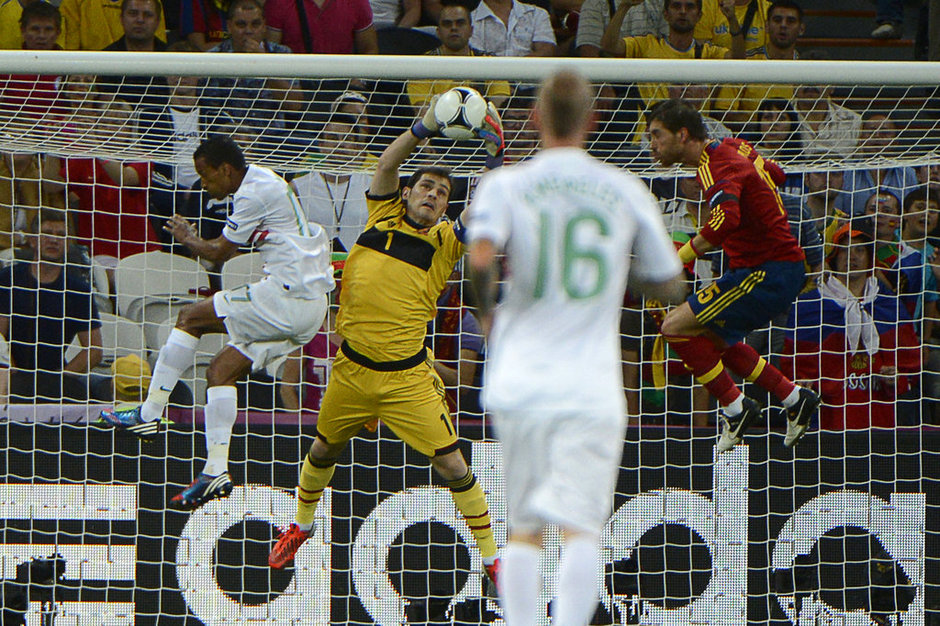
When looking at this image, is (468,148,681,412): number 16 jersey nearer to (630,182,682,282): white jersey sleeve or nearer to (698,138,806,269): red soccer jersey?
(630,182,682,282): white jersey sleeve

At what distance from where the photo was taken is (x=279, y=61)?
6.09 meters

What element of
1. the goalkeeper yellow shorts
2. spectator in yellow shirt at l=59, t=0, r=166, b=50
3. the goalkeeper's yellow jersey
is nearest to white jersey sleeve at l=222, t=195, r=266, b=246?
the goalkeeper's yellow jersey

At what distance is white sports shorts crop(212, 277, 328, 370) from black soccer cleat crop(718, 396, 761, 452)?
2160 millimetres

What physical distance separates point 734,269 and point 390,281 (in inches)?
67.0

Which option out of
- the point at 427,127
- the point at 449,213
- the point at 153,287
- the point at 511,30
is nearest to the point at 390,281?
the point at 427,127

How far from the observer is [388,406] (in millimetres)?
6559

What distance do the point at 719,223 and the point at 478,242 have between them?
259 centimetres

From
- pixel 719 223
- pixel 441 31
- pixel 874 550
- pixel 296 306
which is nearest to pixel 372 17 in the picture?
pixel 441 31

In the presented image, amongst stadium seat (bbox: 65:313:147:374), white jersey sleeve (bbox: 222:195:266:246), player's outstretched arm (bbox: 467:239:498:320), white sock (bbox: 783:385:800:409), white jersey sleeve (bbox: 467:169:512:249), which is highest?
white jersey sleeve (bbox: 222:195:266:246)

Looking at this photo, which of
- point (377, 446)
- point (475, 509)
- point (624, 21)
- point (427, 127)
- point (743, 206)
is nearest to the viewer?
point (427, 127)

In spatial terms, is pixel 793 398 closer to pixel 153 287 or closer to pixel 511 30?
pixel 153 287

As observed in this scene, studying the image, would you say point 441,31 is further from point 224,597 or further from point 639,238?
point 639,238

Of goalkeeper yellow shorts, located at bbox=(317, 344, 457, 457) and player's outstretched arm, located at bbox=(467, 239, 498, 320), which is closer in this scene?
player's outstretched arm, located at bbox=(467, 239, 498, 320)

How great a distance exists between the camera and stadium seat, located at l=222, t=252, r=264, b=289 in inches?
309
